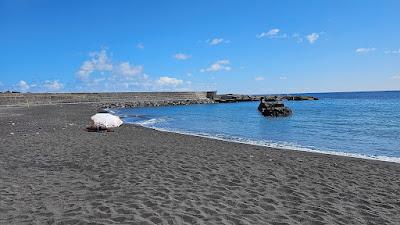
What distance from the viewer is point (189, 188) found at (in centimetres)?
875

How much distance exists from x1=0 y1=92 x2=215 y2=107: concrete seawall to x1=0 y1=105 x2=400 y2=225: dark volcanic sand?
71634 millimetres

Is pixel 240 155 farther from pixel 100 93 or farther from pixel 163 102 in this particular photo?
pixel 100 93

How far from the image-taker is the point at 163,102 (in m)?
98.2

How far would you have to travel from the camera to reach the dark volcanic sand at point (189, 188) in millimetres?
6816

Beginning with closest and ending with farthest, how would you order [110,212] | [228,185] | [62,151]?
[110,212]
[228,185]
[62,151]

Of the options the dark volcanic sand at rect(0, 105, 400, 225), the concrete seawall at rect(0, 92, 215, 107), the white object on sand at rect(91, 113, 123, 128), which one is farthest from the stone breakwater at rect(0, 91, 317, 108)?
the dark volcanic sand at rect(0, 105, 400, 225)

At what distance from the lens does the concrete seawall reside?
262 ft

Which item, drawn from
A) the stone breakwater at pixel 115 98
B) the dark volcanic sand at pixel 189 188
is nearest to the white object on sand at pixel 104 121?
the dark volcanic sand at pixel 189 188

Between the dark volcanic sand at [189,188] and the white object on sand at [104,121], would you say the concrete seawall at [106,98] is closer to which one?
the white object on sand at [104,121]

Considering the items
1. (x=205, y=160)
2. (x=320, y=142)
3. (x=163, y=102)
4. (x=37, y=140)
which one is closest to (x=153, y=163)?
(x=205, y=160)

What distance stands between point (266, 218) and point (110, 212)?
2.83 meters

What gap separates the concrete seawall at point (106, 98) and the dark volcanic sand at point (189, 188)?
235 ft

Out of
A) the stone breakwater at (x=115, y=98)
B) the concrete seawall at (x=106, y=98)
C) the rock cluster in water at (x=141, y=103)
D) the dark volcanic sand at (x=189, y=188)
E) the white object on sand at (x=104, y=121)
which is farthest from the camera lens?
the rock cluster in water at (x=141, y=103)

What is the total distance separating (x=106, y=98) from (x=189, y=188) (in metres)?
97.2
